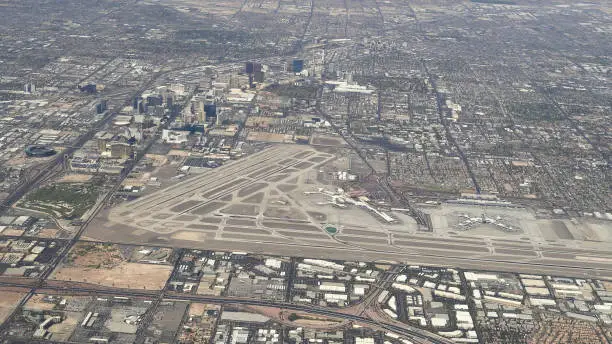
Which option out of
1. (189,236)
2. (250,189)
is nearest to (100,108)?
(250,189)

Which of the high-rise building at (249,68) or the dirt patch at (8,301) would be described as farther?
the high-rise building at (249,68)

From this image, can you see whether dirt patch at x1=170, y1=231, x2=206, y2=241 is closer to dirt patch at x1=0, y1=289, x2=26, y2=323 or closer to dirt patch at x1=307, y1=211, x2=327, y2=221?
dirt patch at x1=307, y1=211, x2=327, y2=221

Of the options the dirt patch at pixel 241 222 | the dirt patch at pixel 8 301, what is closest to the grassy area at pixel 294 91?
the dirt patch at pixel 241 222

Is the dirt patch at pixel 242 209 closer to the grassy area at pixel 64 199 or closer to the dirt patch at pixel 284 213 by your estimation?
the dirt patch at pixel 284 213

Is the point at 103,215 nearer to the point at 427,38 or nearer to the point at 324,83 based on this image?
the point at 324,83

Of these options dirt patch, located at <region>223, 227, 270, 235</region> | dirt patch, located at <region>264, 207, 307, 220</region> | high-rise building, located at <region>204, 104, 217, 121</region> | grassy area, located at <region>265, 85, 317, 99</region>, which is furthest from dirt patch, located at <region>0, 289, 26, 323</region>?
grassy area, located at <region>265, 85, 317, 99</region>

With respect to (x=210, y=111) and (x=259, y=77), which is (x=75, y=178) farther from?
(x=259, y=77)

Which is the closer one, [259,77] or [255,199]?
[255,199]

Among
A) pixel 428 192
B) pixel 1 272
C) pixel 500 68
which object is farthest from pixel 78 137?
pixel 500 68
